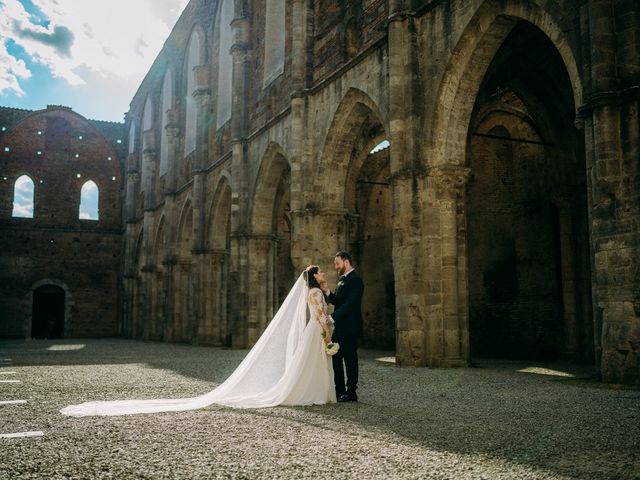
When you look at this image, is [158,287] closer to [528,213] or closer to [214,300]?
[214,300]

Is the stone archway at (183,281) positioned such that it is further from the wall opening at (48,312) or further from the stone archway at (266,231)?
the wall opening at (48,312)

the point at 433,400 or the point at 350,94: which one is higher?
the point at 350,94

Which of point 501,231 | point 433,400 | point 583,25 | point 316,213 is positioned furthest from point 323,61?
point 433,400

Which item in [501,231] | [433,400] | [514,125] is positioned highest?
[514,125]

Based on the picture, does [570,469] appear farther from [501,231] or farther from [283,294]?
[283,294]

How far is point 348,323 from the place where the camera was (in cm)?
681

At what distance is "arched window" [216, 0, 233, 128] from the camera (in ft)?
76.1

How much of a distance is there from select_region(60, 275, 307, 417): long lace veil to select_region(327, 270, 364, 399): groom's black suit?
40 centimetres

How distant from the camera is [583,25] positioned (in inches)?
325

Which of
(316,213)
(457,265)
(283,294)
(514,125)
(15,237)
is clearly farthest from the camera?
(15,237)

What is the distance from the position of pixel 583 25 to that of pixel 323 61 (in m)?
8.46

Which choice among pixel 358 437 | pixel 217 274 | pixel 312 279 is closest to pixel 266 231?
pixel 217 274

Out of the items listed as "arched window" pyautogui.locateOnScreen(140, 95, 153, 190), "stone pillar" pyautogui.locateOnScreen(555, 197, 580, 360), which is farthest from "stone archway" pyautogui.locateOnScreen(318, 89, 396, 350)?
"arched window" pyautogui.locateOnScreen(140, 95, 153, 190)

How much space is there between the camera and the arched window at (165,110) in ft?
99.3
